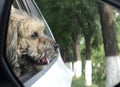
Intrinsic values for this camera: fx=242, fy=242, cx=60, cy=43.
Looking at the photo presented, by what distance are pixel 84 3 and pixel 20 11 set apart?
1.02 feet

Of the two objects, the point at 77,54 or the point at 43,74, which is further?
the point at 43,74

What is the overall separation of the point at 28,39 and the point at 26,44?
0.09 ft

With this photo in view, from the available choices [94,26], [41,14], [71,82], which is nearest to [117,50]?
[94,26]

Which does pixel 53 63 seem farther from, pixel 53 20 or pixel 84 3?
pixel 84 3

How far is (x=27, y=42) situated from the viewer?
1031 mm

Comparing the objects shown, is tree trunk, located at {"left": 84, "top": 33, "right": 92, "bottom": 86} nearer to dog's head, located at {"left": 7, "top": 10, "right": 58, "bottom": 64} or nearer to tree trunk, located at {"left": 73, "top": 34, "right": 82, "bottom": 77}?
tree trunk, located at {"left": 73, "top": 34, "right": 82, "bottom": 77}

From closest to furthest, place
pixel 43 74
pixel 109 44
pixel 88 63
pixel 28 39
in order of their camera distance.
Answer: pixel 109 44, pixel 88 63, pixel 28 39, pixel 43 74

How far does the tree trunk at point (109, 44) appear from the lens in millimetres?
807

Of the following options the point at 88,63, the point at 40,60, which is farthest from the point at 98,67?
the point at 40,60

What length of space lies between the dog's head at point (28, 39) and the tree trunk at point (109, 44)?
30cm

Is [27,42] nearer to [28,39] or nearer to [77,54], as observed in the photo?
[28,39]

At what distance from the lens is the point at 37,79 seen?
1.11m

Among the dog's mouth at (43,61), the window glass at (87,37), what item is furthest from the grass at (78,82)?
the dog's mouth at (43,61)

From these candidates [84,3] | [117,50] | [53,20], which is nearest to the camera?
[117,50]
